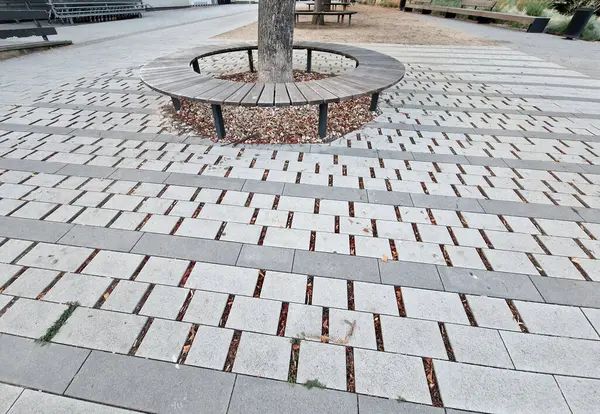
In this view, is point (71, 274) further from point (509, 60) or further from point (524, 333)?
point (509, 60)

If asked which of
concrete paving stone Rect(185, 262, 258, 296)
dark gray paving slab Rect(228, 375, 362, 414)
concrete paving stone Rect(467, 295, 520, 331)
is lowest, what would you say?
concrete paving stone Rect(185, 262, 258, 296)

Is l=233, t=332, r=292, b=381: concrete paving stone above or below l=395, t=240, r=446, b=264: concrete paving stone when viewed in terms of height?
above

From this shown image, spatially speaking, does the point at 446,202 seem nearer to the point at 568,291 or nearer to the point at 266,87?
the point at 568,291

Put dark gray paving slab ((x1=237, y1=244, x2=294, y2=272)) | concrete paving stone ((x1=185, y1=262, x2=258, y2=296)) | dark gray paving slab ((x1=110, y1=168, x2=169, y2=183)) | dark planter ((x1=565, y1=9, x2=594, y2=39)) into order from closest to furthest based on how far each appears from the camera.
→ concrete paving stone ((x1=185, y1=262, x2=258, y2=296)) → dark gray paving slab ((x1=237, y1=244, x2=294, y2=272)) → dark gray paving slab ((x1=110, y1=168, x2=169, y2=183)) → dark planter ((x1=565, y1=9, x2=594, y2=39))

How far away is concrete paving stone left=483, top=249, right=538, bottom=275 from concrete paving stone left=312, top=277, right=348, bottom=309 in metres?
1.07

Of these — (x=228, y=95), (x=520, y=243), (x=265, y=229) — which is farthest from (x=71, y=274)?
(x=520, y=243)

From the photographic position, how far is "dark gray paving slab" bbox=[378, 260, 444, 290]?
1899 mm

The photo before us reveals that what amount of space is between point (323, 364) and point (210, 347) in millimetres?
590

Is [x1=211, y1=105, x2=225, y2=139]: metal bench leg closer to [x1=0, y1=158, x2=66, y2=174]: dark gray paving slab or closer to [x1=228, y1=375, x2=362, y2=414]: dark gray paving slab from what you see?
[x1=0, y1=158, x2=66, y2=174]: dark gray paving slab

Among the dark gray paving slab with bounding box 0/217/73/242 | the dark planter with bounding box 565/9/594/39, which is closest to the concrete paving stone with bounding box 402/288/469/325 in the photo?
the dark gray paving slab with bounding box 0/217/73/242

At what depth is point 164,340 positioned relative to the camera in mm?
1590

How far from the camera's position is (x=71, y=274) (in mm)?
1943

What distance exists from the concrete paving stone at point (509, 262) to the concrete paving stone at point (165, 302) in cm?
205

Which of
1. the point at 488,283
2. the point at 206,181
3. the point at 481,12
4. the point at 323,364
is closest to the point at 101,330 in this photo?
the point at 323,364
